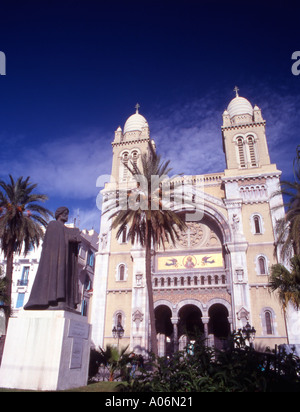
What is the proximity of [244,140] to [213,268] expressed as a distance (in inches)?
532

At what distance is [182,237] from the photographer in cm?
3041

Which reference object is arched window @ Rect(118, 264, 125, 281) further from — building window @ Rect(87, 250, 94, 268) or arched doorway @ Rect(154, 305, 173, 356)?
building window @ Rect(87, 250, 94, 268)

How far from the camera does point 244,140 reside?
32.1m

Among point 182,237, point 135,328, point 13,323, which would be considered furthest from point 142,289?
point 13,323

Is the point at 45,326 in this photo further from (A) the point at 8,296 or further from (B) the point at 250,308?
(B) the point at 250,308

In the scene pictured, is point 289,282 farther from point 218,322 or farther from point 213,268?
point 218,322

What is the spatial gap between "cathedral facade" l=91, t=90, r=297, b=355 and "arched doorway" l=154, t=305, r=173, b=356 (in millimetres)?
89

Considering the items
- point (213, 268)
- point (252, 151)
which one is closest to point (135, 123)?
point (252, 151)

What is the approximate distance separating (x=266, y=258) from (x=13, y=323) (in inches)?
898

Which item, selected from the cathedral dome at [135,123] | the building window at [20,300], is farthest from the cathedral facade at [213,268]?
the building window at [20,300]

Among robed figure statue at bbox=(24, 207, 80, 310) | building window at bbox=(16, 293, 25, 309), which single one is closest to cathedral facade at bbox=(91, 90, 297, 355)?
building window at bbox=(16, 293, 25, 309)

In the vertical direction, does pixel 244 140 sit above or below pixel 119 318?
above

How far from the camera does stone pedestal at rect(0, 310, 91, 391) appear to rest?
6264mm
